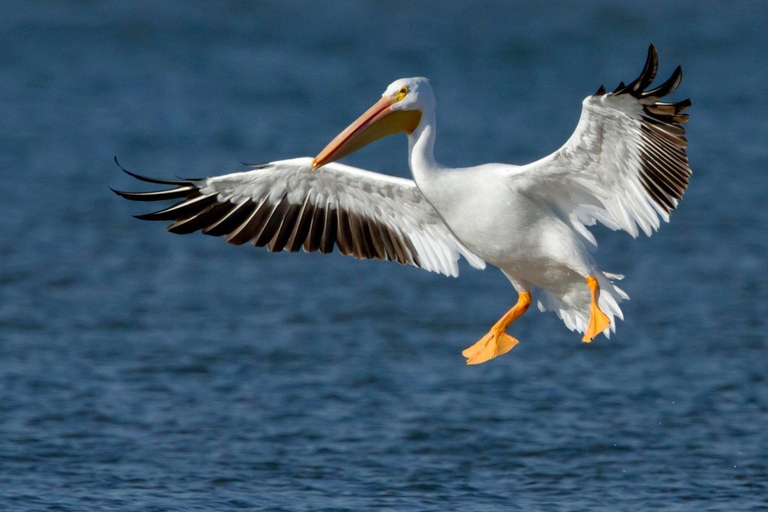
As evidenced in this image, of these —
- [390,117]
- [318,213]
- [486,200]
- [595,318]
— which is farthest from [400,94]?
[595,318]

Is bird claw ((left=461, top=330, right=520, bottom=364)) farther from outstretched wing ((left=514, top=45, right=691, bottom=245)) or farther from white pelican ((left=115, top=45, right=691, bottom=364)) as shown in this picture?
outstretched wing ((left=514, top=45, right=691, bottom=245))

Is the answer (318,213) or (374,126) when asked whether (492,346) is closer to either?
(318,213)

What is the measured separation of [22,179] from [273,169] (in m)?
8.66

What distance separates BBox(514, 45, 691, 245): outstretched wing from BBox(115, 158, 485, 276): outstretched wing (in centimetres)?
100

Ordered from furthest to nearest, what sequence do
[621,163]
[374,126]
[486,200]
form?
[374,126]
[486,200]
[621,163]

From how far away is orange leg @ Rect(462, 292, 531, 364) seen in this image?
7.73m

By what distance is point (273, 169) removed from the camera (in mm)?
7762

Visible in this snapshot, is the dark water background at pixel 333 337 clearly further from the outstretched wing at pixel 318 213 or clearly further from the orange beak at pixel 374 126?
the orange beak at pixel 374 126

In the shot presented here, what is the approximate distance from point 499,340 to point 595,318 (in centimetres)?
87

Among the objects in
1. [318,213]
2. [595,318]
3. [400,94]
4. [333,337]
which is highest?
[400,94]

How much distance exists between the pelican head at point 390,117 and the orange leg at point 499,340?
1.34 metres

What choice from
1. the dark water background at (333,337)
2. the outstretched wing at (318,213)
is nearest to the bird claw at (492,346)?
the outstretched wing at (318,213)

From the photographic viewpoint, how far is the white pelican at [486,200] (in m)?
6.62

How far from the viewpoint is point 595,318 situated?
279 inches
